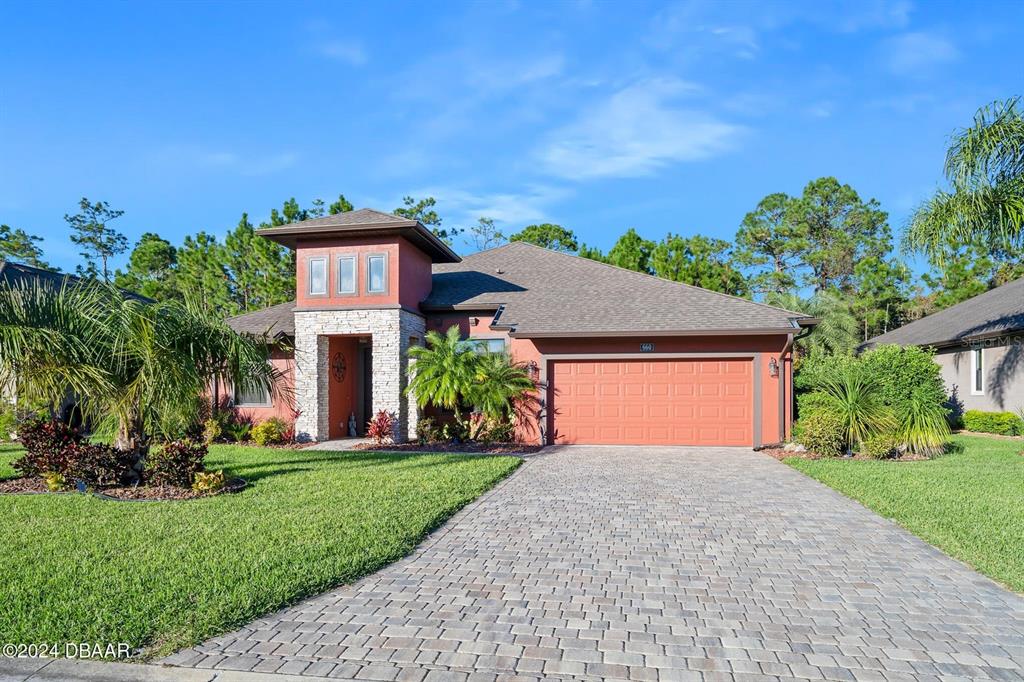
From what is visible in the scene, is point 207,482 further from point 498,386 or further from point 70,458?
point 498,386

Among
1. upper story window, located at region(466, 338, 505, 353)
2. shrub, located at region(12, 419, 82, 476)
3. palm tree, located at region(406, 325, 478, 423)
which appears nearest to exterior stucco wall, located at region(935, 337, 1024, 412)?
upper story window, located at region(466, 338, 505, 353)

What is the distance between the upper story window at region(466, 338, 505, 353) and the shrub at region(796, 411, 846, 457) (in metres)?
7.22

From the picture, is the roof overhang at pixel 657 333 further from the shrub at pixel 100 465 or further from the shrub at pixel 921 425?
the shrub at pixel 100 465

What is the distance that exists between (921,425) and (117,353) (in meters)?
14.3

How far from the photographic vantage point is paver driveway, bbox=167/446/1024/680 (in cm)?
359

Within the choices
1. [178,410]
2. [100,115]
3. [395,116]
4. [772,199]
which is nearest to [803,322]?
[395,116]

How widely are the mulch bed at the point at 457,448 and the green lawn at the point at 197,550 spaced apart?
3.36 meters

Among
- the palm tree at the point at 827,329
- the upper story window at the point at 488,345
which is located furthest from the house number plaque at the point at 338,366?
the palm tree at the point at 827,329

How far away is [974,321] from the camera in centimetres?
1947

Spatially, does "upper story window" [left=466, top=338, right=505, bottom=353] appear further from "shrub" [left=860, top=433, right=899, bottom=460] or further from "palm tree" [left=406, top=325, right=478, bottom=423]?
"shrub" [left=860, top=433, right=899, bottom=460]

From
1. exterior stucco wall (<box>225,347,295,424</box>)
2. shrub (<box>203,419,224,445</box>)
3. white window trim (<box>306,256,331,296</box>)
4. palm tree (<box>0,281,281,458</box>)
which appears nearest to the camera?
palm tree (<box>0,281,281,458</box>)

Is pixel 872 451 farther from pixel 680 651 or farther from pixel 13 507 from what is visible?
pixel 13 507

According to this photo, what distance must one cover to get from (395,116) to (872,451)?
13.2 meters

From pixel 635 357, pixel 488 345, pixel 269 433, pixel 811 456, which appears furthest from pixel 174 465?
pixel 811 456
